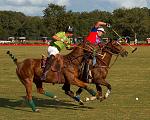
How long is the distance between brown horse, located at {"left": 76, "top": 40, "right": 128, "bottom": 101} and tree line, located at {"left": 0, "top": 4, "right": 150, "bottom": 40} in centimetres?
10117

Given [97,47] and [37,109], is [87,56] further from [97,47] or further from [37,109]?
[37,109]

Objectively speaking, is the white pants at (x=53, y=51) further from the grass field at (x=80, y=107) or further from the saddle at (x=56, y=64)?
the grass field at (x=80, y=107)

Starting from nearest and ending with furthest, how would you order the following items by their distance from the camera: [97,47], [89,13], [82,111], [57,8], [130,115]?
[130,115] < [82,111] < [97,47] < [57,8] < [89,13]

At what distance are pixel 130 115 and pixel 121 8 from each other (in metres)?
133

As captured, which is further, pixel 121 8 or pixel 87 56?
pixel 121 8

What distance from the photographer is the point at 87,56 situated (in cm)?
1412

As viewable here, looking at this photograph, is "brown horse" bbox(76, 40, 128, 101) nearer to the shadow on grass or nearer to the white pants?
the shadow on grass

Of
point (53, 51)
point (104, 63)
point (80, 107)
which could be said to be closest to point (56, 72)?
point (53, 51)

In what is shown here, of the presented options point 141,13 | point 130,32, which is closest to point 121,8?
point 141,13

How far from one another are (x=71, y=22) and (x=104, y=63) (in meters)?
111

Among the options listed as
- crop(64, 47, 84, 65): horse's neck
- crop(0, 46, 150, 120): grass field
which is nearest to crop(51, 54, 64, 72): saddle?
crop(64, 47, 84, 65): horse's neck

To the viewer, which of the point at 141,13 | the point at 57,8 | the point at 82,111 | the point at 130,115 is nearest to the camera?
the point at 130,115

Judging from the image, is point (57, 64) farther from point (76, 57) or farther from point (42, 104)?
point (42, 104)

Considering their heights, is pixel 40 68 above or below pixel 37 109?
above
